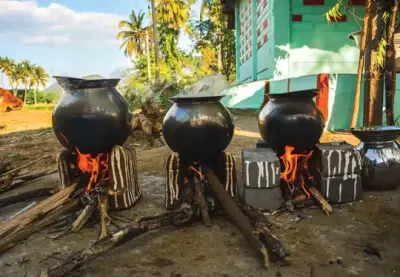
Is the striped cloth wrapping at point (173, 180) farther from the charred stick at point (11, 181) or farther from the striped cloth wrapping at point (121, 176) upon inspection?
the charred stick at point (11, 181)

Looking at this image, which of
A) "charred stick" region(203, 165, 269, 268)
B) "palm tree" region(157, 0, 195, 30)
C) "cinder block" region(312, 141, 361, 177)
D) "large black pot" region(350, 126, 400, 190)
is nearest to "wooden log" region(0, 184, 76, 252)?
"charred stick" region(203, 165, 269, 268)

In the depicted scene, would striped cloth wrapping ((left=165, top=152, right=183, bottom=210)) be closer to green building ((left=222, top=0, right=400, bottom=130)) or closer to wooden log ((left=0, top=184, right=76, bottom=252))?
wooden log ((left=0, top=184, right=76, bottom=252))

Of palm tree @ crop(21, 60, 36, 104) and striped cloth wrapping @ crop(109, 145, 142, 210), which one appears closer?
striped cloth wrapping @ crop(109, 145, 142, 210)

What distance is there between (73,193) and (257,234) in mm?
1776

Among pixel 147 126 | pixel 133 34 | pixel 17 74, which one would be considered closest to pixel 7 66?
pixel 17 74

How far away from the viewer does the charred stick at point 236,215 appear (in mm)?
2012

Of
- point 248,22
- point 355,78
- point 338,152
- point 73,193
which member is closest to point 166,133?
point 73,193

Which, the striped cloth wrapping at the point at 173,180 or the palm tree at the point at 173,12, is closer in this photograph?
the striped cloth wrapping at the point at 173,180

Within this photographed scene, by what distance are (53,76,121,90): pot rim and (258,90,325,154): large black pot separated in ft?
5.49

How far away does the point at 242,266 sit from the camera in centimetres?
202

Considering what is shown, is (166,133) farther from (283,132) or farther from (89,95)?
(283,132)

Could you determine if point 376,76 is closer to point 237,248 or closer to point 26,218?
point 237,248

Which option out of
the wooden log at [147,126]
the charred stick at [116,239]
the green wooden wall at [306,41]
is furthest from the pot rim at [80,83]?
the green wooden wall at [306,41]

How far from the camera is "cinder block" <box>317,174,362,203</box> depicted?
122 inches
